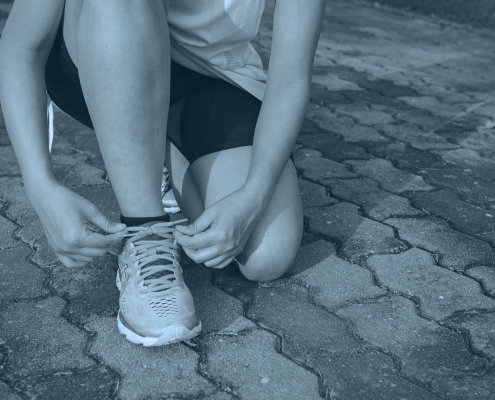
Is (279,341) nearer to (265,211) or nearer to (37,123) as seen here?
(265,211)

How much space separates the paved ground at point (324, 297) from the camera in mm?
1432

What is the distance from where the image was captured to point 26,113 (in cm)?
161

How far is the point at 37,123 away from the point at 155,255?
0.37 m

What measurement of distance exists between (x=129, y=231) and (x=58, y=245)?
148 mm

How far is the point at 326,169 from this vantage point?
2533mm

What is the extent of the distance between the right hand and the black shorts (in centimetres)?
38

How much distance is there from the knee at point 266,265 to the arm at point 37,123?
13.8 inches

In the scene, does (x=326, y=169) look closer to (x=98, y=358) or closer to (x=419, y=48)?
(x=98, y=358)

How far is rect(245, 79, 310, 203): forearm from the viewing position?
1.64 meters

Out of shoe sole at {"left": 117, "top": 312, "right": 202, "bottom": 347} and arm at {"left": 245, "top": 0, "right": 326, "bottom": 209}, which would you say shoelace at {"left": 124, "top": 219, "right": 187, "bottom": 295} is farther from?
arm at {"left": 245, "top": 0, "right": 326, "bottom": 209}

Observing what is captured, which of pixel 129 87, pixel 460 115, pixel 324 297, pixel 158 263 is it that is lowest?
pixel 460 115

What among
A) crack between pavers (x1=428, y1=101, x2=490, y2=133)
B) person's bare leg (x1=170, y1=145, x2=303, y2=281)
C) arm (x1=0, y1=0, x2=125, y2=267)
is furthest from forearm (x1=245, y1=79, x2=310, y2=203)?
crack between pavers (x1=428, y1=101, x2=490, y2=133)

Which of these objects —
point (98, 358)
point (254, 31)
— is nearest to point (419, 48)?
point (254, 31)

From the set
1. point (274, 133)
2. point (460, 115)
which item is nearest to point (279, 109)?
point (274, 133)
